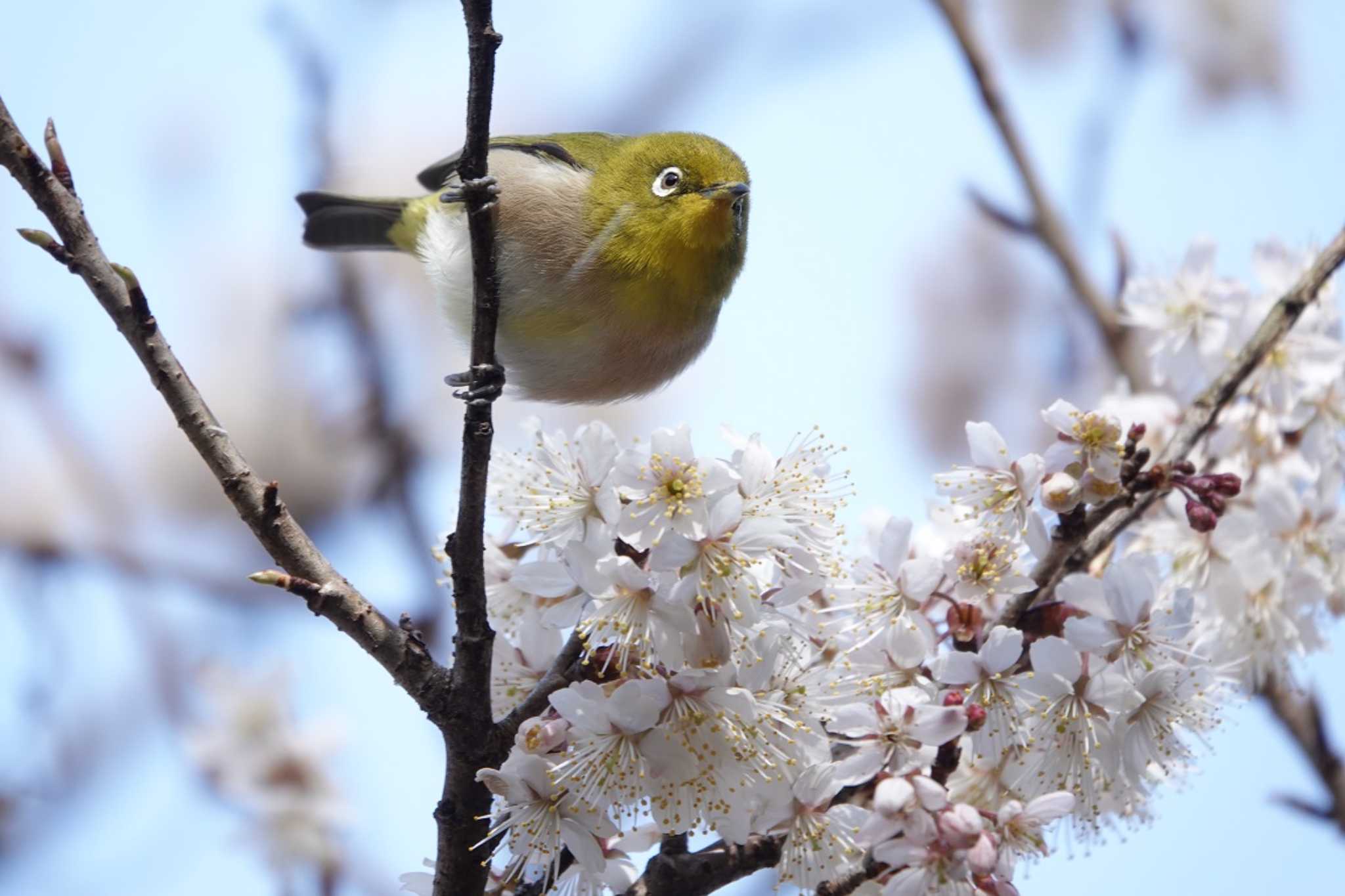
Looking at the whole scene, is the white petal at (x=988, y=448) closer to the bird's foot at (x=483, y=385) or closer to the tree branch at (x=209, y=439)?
the bird's foot at (x=483, y=385)

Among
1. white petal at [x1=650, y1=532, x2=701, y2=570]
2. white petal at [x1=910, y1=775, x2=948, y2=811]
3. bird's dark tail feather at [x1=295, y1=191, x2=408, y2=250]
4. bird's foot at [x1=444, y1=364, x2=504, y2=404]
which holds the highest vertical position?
bird's dark tail feather at [x1=295, y1=191, x2=408, y2=250]

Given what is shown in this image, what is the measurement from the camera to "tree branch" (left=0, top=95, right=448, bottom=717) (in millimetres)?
2275

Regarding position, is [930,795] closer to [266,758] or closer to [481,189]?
[481,189]

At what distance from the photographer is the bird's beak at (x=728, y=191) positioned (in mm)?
3846

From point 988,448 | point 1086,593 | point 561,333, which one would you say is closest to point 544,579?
point 988,448

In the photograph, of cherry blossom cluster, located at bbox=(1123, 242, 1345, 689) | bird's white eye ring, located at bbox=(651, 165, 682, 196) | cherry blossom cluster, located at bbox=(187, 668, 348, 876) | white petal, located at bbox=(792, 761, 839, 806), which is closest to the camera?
white petal, located at bbox=(792, 761, 839, 806)

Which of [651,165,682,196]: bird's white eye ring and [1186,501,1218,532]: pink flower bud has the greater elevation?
[651,165,682,196]: bird's white eye ring

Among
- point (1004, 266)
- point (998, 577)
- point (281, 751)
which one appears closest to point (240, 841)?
point (281, 751)

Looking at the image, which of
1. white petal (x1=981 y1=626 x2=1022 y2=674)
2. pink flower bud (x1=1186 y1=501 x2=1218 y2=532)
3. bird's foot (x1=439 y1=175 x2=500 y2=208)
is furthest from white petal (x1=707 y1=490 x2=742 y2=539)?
pink flower bud (x1=1186 y1=501 x2=1218 y2=532)

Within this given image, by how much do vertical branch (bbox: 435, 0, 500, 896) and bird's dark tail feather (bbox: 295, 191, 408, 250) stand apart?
2863 mm

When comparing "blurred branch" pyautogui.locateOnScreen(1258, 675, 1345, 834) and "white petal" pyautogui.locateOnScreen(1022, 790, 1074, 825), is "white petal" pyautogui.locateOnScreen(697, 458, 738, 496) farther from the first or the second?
"blurred branch" pyautogui.locateOnScreen(1258, 675, 1345, 834)

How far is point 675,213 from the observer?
3.86 metres

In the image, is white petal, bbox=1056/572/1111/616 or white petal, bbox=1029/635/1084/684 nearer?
white petal, bbox=1029/635/1084/684

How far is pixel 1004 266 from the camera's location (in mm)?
8797
